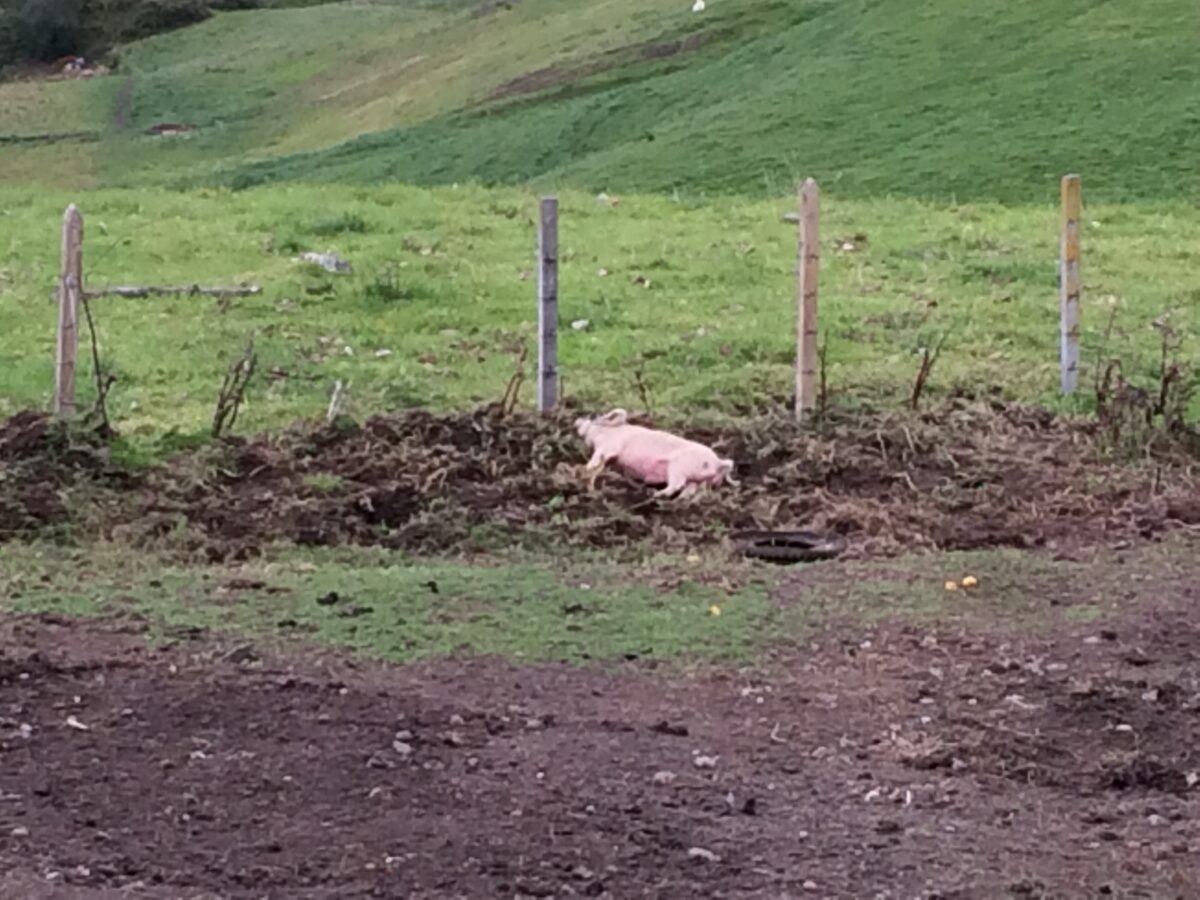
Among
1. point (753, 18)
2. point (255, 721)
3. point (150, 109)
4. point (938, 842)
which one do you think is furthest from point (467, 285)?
point (150, 109)

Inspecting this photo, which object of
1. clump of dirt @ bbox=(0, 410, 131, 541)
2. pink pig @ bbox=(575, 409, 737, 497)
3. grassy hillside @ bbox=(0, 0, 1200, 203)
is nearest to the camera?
clump of dirt @ bbox=(0, 410, 131, 541)

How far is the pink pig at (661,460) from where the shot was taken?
28.9ft

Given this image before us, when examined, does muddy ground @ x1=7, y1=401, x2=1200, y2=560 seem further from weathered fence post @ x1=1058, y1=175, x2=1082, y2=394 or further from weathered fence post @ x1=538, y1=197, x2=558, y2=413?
weathered fence post @ x1=1058, y1=175, x2=1082, y2=394

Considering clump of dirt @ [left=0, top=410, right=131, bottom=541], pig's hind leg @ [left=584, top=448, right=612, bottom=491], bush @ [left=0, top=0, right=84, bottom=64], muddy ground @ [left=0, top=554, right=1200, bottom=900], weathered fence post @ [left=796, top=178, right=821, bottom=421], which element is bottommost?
muddy ground @ [left=0, top=554, right=1200, bottom=900]

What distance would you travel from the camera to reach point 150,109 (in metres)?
42.4

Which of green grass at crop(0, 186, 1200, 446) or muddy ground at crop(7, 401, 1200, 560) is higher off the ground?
green grass at crop(0, 186, 1200, 446)

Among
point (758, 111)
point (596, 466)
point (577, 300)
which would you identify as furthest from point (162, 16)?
point (596, 466)

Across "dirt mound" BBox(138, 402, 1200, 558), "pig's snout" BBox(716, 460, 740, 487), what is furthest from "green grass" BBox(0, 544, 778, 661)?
"pig's snout" BBox(716, 460, 740, 487)

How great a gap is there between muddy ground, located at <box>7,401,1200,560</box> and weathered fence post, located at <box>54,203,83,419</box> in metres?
0.30

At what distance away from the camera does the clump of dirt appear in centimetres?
830

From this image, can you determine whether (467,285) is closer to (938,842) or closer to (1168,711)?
(1168,711)

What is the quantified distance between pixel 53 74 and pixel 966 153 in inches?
1532

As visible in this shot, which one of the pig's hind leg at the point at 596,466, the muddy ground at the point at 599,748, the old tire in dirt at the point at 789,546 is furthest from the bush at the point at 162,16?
the old tire in dirt at the point at 789,546

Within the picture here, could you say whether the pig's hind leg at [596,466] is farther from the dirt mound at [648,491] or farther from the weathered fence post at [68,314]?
the weathered fence post at [68,314]
